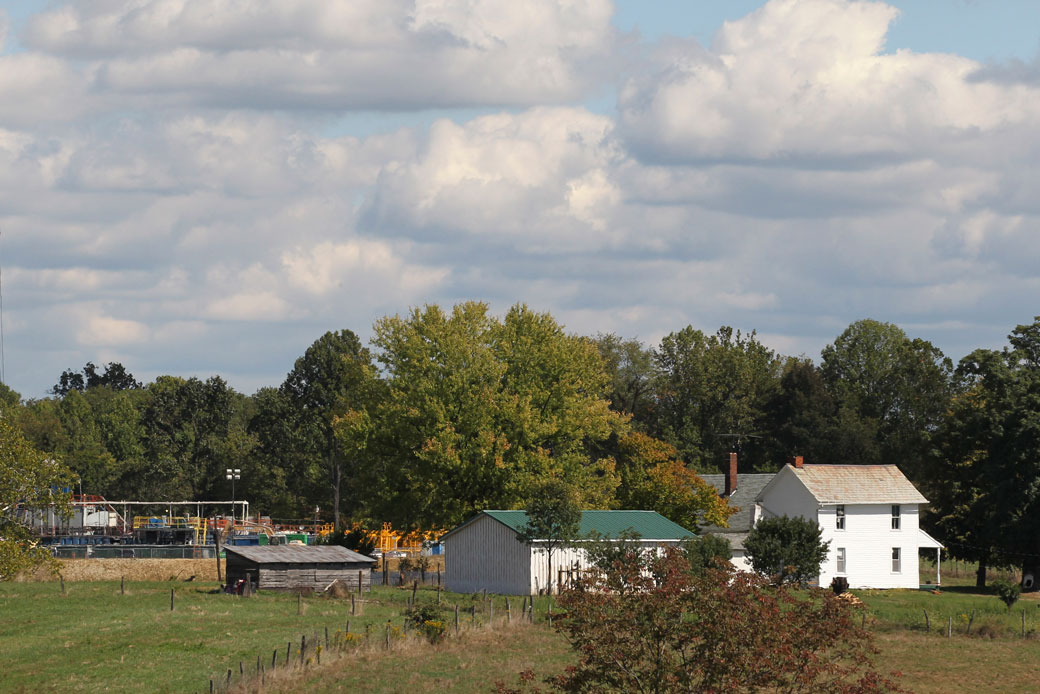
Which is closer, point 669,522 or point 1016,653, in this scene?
point 1016,653

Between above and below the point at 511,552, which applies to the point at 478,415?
above

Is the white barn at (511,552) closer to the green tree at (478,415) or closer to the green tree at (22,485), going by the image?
the green tree at (478,415)

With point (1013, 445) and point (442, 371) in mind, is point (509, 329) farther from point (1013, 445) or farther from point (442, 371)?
point (1013, 445)

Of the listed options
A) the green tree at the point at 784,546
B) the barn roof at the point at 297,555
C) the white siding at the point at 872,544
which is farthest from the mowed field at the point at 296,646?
the white siding at the point at 872,544

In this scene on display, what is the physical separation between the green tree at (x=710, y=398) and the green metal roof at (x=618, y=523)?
49035 millimetres


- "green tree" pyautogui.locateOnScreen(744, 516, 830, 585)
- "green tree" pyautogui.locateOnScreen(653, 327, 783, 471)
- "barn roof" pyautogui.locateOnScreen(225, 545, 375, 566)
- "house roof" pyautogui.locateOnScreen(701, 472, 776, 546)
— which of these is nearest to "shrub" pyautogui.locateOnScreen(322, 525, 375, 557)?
"barn roof" pyautogui.locateOnScreen(225, 545, 375, 566)

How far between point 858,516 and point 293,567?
3734 cm

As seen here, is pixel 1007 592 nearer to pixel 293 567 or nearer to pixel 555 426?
pixel 555 426

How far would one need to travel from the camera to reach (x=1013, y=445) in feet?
251

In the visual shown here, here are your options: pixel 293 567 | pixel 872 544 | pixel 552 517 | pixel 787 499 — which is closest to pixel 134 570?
pixel 293 567

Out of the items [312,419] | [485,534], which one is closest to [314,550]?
[485,534]

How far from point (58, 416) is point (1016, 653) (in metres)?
138

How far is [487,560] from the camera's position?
67188 millimetres

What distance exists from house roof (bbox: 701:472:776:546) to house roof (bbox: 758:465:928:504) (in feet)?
8.95
